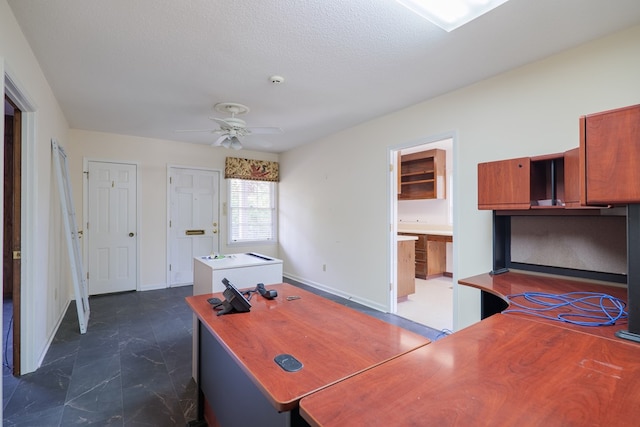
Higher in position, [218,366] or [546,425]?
[546,425]

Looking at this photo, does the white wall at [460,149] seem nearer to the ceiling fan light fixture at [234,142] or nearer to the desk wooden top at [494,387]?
the ceiling fan light fixture at [234,142]

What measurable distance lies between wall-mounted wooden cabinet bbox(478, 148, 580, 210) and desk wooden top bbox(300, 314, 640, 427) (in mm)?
1239

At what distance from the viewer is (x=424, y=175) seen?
6.13 m

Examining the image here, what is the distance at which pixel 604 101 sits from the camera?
214cm

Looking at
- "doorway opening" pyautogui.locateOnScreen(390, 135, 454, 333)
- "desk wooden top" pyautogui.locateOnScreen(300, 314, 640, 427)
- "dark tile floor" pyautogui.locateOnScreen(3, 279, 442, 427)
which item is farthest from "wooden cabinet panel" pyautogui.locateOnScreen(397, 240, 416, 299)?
"desk wooden top" pyautogui.locateOnScreen(300, 314, 640, 427)

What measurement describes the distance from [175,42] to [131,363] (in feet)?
8.62

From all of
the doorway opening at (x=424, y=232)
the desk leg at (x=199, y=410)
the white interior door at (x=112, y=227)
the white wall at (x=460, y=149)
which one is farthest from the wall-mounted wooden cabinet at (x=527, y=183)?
the white interior door at (x=112, y=227)

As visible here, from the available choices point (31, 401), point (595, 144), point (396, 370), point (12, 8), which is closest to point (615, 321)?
point (595, 144)

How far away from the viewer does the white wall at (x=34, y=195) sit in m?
Result: 1.97

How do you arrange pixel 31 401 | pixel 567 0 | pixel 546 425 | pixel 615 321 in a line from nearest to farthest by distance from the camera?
pixel 546 425 < pixel 615 321 < pixel 567 0 < pixel 31 401

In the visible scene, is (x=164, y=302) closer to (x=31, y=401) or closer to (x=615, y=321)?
(x=31, y=401)

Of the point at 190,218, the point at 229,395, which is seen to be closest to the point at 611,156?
the point at 229,395

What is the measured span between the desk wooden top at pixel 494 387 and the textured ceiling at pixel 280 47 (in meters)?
1.90

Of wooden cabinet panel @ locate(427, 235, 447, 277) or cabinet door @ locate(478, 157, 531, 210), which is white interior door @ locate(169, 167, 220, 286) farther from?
cabinet door @ locate(478, 157, 531, 210)
